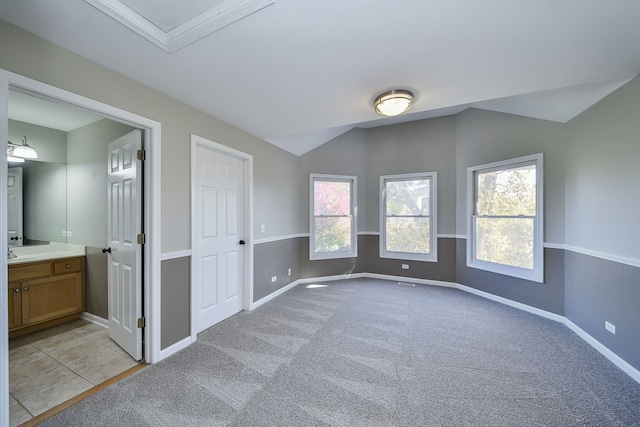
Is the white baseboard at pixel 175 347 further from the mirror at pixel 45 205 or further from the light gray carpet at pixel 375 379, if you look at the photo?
the mirror at pixel 45 205

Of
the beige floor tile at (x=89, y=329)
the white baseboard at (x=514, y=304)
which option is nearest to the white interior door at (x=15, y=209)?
the beige floor tile at (x=89, y=329)

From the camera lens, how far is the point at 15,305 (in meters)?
2.63

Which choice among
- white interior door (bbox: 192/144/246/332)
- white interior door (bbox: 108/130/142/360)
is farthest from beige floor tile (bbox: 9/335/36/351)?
white interior door (bbox: 192/144/246/332)

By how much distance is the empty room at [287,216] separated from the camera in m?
1.55

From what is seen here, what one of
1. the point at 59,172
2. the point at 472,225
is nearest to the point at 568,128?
the point at 472,225

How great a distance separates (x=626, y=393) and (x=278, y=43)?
358cm

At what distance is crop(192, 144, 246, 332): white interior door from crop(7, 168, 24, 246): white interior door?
2558mm

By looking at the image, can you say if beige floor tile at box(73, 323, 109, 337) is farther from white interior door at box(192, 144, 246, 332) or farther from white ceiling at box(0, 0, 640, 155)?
white ceiling at box(0, 0, 640, 155)

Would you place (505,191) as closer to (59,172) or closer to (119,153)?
(119,153)

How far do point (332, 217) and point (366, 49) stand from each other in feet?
11.5

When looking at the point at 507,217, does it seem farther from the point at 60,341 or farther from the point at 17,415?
the point at 60,341

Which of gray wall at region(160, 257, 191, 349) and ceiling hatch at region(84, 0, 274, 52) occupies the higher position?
ceiling hatch at region(84, 0, 274, 52)

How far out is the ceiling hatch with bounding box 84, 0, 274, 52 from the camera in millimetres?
1366

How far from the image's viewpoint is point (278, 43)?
1643 millimetres
